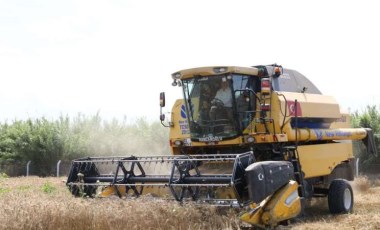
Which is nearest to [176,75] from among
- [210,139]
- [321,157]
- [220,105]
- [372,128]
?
[220,105]

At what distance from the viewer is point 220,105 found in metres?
8.06

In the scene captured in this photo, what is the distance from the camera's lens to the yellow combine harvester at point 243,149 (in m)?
6.70

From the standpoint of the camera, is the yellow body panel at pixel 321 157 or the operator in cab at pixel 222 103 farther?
the yellow body panel at pixel 321 157

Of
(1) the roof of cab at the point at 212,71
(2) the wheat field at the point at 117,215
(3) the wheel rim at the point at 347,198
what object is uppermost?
(1) the roof of cab at the point at 212,71

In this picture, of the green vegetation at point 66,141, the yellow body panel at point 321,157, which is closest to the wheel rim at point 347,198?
the yellow body panel at point 321,157

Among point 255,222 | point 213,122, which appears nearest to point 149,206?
point 255,222

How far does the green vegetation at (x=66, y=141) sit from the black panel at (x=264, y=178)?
1454cm

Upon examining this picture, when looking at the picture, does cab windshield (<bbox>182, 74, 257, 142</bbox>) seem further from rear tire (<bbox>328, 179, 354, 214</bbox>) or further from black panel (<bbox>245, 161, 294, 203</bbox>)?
rear tire (<bbox>328, 179, 354, 214</bbox>)

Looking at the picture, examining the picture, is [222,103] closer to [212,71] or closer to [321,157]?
[212,71]

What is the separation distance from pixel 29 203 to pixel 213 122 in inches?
129

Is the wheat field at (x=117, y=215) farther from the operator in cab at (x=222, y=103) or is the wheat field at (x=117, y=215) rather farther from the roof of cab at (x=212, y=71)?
the roof of cab at (x=212, y=71)

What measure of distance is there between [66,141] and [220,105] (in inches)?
543

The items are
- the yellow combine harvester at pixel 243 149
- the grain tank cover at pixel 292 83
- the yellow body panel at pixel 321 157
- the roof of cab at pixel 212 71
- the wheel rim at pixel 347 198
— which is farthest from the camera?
the wheel rim at pixel 347 198

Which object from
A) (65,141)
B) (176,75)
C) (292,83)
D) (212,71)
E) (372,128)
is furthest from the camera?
(65,141)
